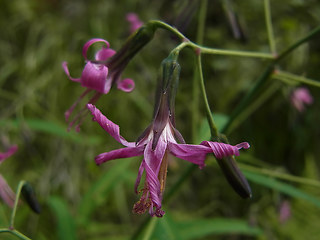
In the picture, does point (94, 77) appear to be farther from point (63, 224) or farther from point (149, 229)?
point (63, 224)

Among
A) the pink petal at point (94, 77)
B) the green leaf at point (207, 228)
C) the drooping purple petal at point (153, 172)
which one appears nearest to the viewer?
the drooping purple petal at point (153, 172)

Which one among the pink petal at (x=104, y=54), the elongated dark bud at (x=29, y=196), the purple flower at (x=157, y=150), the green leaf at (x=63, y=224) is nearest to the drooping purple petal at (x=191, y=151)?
the purple flower at (x=157, y=150)

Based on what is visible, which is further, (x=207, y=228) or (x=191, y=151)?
(x=207, y=228)

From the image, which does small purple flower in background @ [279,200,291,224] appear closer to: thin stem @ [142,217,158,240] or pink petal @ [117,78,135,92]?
thin stem @ [142,217,158,240]

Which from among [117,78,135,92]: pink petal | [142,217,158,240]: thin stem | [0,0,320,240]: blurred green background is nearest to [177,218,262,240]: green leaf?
[142,217,158,240]: thin stem

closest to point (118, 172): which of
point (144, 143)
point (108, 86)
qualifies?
point (108, 86)

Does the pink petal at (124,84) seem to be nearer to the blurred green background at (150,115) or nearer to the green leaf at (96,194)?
the green leaf at (96,194)

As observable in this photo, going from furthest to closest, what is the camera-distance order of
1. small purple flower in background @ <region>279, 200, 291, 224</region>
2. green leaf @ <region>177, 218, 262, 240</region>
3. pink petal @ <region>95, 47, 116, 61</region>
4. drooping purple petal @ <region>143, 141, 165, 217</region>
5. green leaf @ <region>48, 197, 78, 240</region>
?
small purple flower in background @ <region>279, 200, 291, 224</region>
green leaf @ <region>177, 218, 262, 240</region>
green leaf @ <region>48, 197, 78, 240</region>
pink petal @ <region>95, 47, 116, 61</region>
drooping purple petal @ <region>143, 141, 165, 217</region>

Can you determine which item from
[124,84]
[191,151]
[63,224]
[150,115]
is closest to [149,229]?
[63,224]
